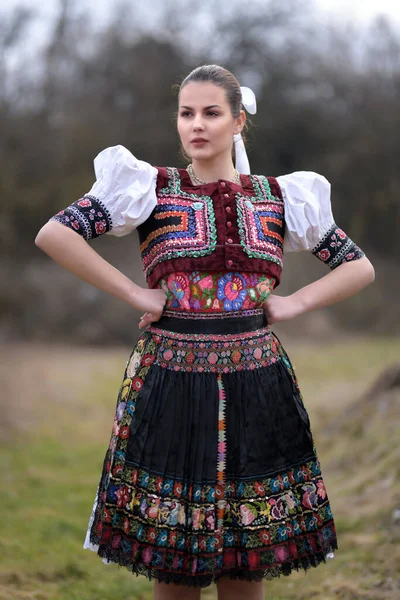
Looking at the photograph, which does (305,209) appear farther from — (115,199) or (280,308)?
(115,199)

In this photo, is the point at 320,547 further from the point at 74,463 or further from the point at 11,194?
the point at 11,194

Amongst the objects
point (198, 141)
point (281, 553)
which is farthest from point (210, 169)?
point (281, 553)

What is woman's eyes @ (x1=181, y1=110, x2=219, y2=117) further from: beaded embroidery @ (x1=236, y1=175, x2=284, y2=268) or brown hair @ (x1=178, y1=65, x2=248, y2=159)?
beaded embroidery @ (x1=236, y1=175, x2=284, y2=268)

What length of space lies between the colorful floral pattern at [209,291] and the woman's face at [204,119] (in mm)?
332

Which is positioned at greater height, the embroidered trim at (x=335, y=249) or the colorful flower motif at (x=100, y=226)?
the embroidered trim at (x=335, y=249)

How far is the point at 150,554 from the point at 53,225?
85cm

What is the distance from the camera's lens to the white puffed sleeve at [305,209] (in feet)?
6.73

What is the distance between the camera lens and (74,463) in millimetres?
5098

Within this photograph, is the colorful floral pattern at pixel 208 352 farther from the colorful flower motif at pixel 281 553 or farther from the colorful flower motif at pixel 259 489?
the colorful flower motif at pixel 281 553

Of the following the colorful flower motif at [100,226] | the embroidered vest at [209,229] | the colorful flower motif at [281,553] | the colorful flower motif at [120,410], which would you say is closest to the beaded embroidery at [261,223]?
the embroidered vest at [209,229]

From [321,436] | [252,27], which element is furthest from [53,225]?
[252,27]

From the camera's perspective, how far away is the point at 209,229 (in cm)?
194

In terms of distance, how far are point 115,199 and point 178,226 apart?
177mm

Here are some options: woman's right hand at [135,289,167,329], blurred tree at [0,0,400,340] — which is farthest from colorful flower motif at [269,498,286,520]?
blurred tree at [0,0,400,340]
